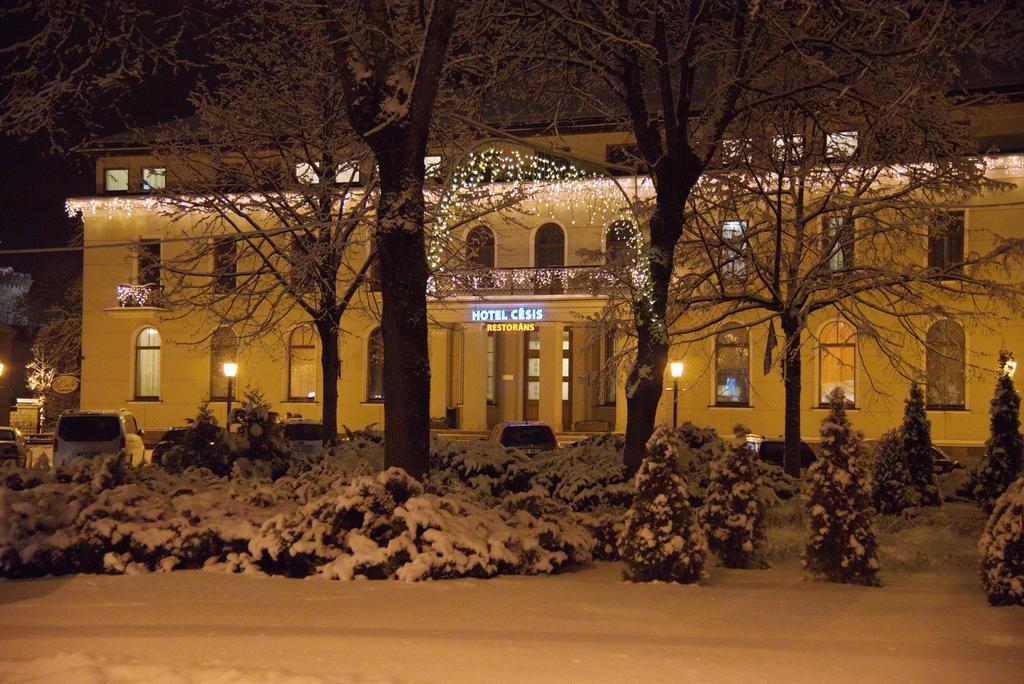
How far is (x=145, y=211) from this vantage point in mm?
40250

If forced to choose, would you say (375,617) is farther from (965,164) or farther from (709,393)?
(709,393)

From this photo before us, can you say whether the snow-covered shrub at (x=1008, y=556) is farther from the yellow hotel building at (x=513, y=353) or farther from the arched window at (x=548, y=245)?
the arched window at (x=548, y=245)

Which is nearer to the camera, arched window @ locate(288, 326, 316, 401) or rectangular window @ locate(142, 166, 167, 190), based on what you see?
rectangular window @ locate(142, 166, 167, 190)

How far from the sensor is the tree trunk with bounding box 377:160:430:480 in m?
12.0

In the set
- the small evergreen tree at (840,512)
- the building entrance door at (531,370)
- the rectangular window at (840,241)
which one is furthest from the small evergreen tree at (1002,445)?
the building entrance door at (531,370)

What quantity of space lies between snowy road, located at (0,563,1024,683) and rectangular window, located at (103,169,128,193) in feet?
113

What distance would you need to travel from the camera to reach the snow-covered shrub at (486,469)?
15852mm

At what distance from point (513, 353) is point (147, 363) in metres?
15.2

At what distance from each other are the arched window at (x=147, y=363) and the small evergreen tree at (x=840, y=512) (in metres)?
37.0

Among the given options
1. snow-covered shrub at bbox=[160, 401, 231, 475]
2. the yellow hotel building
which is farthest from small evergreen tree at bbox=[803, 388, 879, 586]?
the yellow hotel building

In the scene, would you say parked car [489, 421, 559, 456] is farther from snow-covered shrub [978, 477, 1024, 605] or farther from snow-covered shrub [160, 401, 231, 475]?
snow-covered shrub [978, 477, 1024, 605]

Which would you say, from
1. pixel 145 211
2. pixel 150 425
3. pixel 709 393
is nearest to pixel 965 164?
pixel 709 393

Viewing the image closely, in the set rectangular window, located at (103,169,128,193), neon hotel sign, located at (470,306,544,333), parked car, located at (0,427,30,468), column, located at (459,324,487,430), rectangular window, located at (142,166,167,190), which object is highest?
rectangular window, located at (103,169,128,193)

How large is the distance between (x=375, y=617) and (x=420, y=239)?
16.8 feet
